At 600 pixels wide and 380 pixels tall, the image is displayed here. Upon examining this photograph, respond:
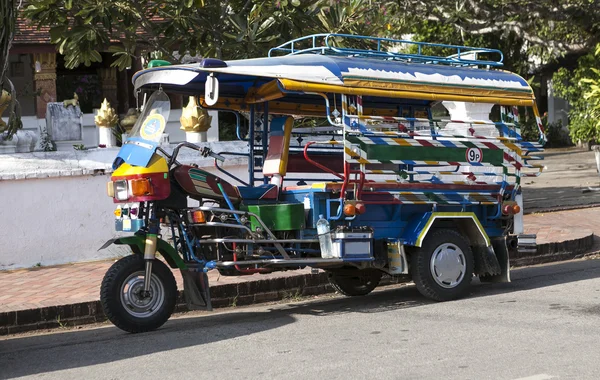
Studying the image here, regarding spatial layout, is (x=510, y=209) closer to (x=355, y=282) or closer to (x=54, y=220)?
(x=355, y=282)

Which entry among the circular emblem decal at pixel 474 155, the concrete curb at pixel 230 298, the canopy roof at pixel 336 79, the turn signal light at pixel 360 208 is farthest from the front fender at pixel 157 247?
the circular emblem decal at pixel 474 155

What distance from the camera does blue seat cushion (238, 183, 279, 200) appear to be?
837 centimetres

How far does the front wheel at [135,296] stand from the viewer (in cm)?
731

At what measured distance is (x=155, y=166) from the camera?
7438 mm

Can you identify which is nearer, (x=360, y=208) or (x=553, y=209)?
(x=360, y=208)

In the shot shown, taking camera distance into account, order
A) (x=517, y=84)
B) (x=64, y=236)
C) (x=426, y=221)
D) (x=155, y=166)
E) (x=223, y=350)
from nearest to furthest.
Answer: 1. (x=223, y=350)
2. (x=155, y=166)
3. (x=426, y=221)
4. (x=517, y=84)
5. (x=64, y=236)

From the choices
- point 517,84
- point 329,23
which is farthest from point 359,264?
point 329,23

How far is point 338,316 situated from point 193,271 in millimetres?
1271

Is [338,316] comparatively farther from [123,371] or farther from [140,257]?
[123,371]

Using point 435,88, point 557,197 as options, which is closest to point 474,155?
point 435,88

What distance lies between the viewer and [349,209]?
805 centimetres

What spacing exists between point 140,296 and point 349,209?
6.14ft

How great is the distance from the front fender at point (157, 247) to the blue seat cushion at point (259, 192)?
36.0 inches

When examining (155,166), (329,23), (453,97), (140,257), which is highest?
(329,23)
